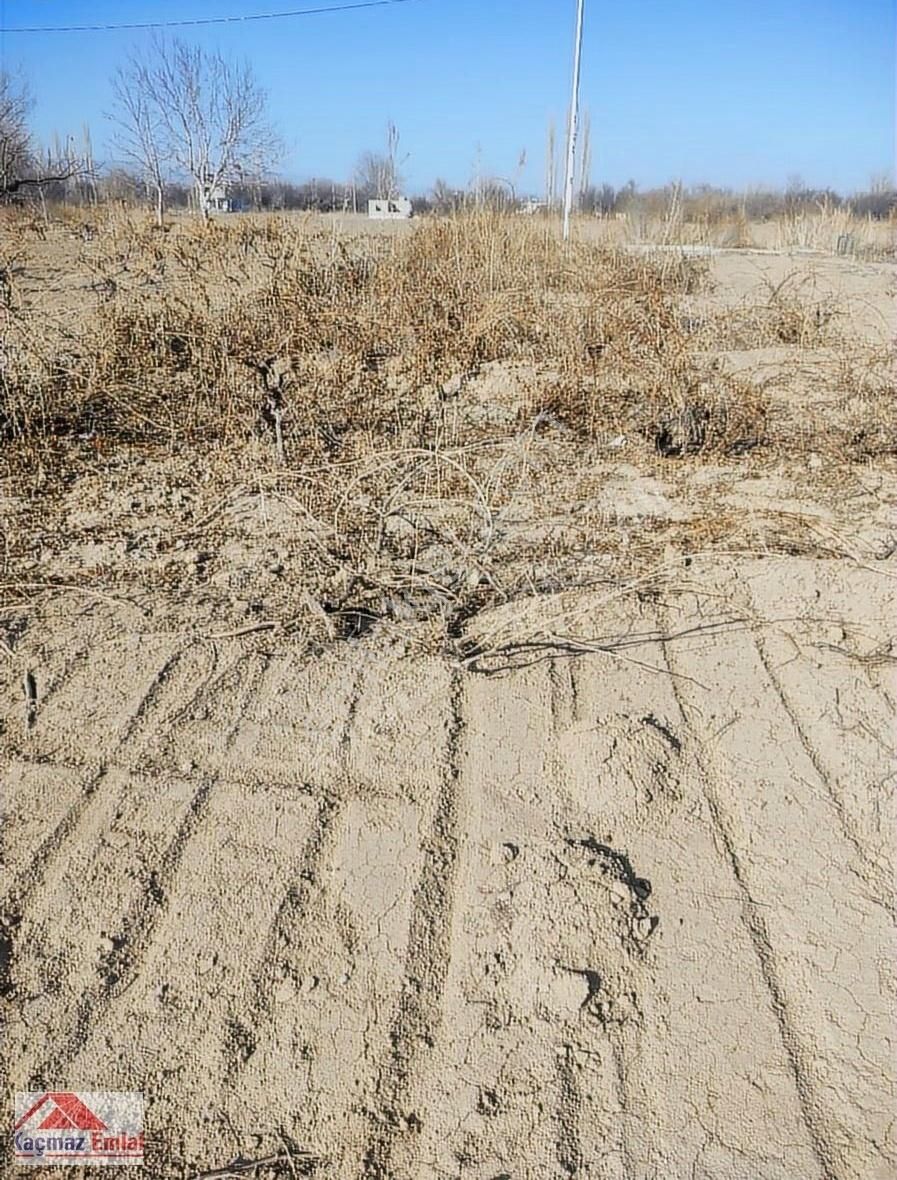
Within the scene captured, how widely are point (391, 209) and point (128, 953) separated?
552 inches

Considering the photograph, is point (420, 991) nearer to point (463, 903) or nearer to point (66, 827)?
point (463, 903)

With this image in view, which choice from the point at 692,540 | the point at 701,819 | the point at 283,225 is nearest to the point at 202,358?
the point at 283,225

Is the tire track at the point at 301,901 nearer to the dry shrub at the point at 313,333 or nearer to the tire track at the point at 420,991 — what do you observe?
the tire track at the point at 420,991

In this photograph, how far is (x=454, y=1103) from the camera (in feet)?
5.21

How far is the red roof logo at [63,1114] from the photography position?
1587mm

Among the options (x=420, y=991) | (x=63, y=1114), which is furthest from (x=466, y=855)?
(x=63, y=1114)

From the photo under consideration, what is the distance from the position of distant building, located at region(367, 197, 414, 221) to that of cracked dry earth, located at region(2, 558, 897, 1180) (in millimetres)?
11197

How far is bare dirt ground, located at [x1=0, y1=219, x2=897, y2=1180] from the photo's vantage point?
1.59 m

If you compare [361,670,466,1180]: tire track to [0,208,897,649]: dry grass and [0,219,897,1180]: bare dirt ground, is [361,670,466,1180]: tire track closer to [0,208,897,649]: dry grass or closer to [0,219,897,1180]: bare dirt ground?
[0,219,897,1180]: bare dirt ground

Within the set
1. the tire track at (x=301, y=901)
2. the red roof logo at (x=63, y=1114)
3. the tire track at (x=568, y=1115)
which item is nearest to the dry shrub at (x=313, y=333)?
the tire track at (x=301, y=901)

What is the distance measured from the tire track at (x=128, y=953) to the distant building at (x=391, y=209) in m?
11.7

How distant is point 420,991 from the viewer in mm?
1787

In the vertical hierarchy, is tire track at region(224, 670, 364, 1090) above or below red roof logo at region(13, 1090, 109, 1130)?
above

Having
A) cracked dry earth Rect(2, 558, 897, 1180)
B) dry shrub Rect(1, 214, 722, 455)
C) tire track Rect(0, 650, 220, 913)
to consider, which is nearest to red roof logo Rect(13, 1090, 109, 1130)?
cracked dry earth Rect(2, 558, 897, 1180)
